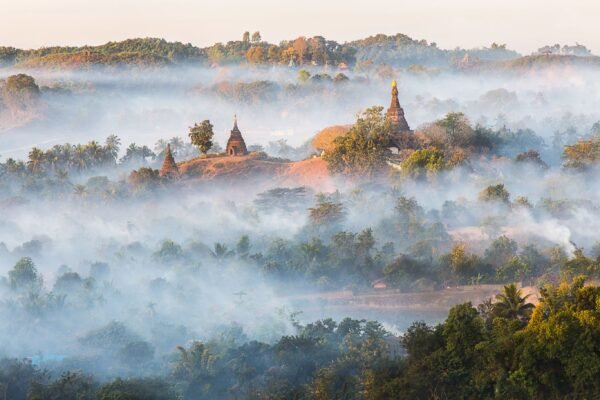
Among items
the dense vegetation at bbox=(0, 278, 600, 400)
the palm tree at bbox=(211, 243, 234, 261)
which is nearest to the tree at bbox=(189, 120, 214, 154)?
the palm tree at bbox=(211, 243, 234, 261)

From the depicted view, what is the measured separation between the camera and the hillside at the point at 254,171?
72250 millimetres

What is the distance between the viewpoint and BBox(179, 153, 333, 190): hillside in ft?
237

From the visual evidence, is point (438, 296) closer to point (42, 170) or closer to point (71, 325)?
point (71, 325)

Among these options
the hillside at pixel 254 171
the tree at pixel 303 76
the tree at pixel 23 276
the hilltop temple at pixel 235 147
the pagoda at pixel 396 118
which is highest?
the pagoda at pixel 396 118

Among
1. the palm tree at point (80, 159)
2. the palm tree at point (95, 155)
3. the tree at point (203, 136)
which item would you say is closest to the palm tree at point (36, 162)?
the palm tree at point (80, 159)

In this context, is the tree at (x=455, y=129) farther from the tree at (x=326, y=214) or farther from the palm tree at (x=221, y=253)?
the palm tree at (x=221, y=253)

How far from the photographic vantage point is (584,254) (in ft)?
188

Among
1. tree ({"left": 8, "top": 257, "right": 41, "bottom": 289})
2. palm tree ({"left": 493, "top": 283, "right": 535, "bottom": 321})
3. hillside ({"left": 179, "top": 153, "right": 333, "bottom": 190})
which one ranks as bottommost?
tree ({"left": 8, "top": 257, "right": 41, "bottom": 289})

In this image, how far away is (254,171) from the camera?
73.8m

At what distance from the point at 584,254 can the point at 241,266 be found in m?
14.0

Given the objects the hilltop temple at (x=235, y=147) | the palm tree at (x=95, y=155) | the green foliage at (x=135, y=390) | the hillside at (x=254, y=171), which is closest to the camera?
the green foliage at (x=135, y=390)

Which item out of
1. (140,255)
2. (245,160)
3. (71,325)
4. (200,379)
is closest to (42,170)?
(245,160)

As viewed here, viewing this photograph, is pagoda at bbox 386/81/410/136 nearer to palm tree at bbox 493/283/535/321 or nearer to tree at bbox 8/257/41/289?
tree at bbox 8/257/41/289

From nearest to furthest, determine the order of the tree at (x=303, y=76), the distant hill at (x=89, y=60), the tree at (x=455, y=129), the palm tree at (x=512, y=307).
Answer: the palm tree at (x=512, y=307), the tree at (x=455, y=129), the tree at (x=303, y=76), the distant hill at (x=89, y=60)
